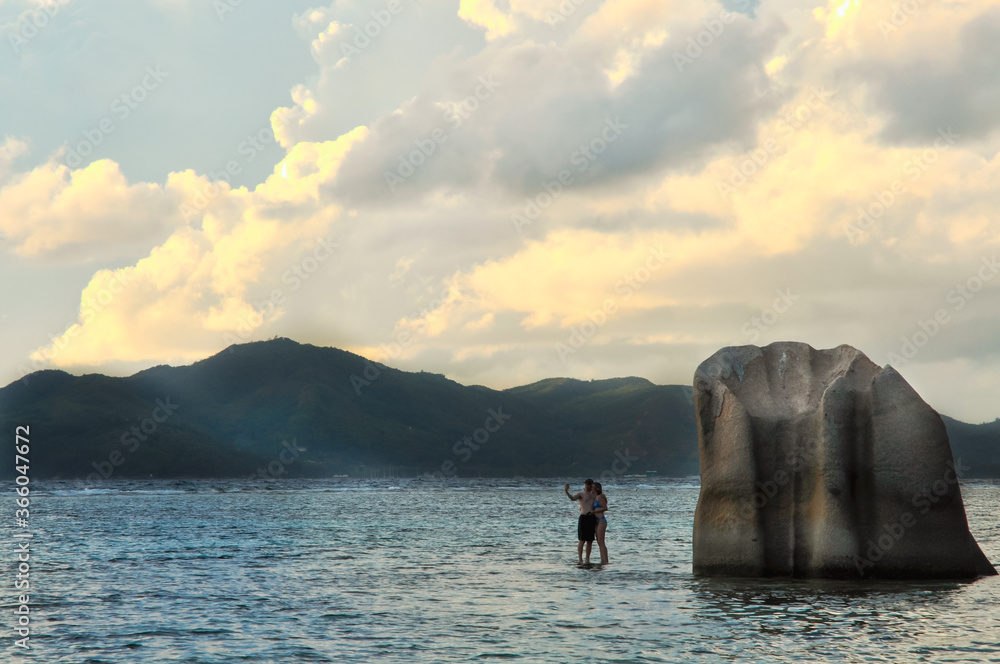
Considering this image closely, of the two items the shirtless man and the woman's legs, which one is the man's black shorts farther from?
the woman's legs

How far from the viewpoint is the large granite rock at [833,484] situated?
2269cm

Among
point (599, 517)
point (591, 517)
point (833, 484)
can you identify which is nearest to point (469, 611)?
point (833, 484)

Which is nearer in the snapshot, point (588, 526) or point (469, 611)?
point (469, 611)

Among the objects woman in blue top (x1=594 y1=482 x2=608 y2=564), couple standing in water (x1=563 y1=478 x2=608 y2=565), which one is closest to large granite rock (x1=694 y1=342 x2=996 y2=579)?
woman in blue top (x1=594 y1=482 x2=608 y2=564)

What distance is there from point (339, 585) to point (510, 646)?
10179mm

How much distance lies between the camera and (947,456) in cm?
2275

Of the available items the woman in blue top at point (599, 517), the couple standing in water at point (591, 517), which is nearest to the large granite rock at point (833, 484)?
the woman in blue top at point (599, 517)

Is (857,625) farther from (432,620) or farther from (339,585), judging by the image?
(339,585)

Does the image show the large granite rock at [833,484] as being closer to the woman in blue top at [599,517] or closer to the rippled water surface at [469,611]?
the rippled water surface at [469,611]

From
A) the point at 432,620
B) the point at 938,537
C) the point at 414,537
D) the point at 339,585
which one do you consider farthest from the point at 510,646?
the point at 414,537

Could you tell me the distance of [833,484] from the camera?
22.7 m

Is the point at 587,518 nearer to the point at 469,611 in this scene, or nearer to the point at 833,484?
the point at 833,484

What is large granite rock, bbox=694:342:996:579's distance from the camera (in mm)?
22688

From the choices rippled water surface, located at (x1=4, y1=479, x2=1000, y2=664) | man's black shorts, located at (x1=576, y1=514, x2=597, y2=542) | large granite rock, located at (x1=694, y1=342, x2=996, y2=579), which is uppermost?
large granite rock, located at (x1=694, y1=342, x2=996, y2=579)
